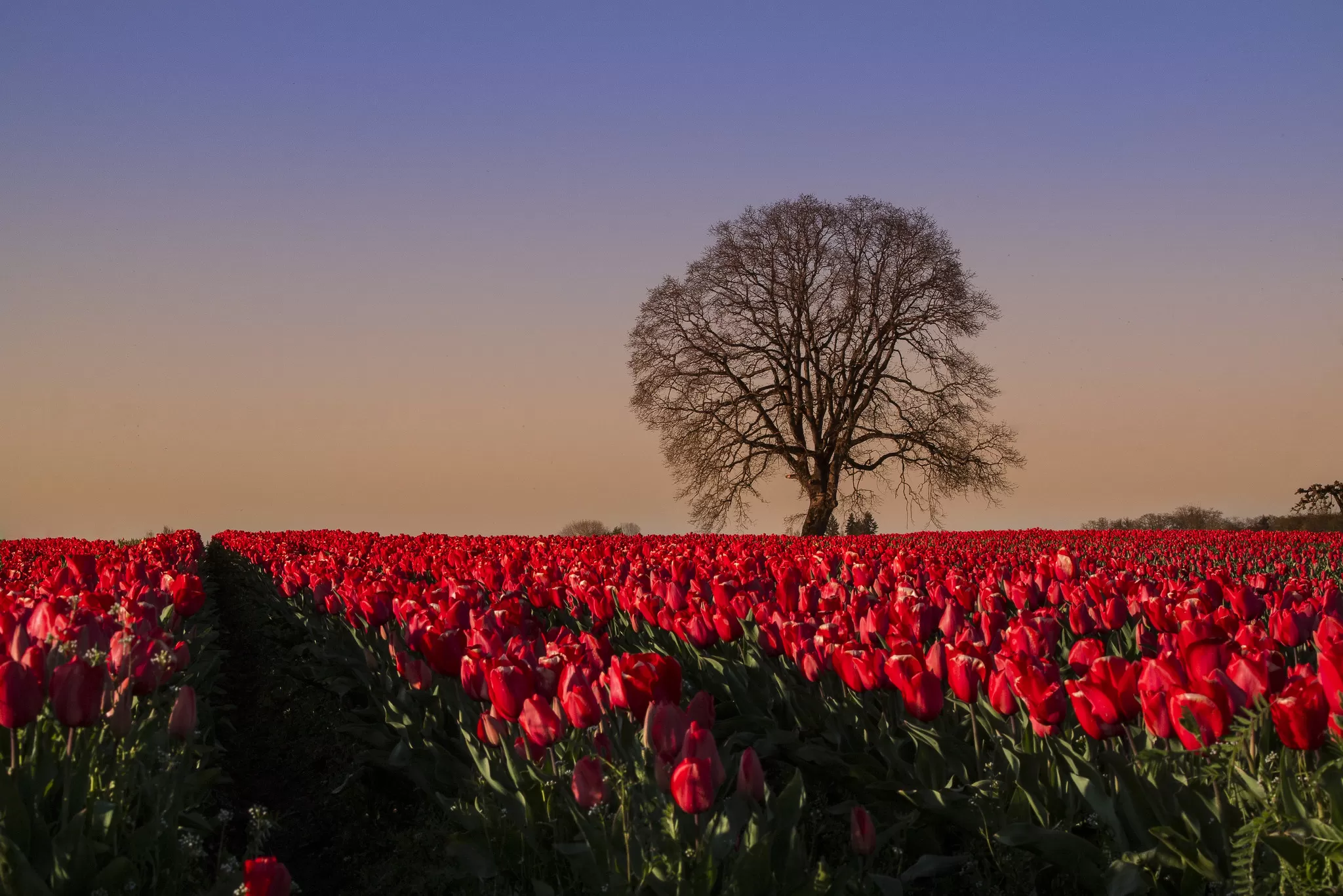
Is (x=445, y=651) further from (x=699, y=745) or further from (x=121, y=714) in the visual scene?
(x=699, y=745)

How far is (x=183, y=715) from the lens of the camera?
13.0ft

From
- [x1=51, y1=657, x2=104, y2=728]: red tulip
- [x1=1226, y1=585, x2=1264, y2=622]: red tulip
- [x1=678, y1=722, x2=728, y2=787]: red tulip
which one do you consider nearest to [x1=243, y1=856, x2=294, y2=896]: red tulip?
[x1=678, y1=722, x2=728, y2=787]: red tulip

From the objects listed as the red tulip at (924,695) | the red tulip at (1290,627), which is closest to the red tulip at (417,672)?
the red tulip at (924,695)

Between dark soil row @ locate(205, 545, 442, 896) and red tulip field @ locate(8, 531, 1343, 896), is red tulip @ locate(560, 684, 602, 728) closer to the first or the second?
red tulip field @ locate(8, 531, 1343, 896)

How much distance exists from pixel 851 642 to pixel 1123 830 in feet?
4.63

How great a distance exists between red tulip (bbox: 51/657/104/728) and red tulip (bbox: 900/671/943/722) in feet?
8.72

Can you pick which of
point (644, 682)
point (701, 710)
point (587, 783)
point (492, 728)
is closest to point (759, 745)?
point (492, 728)

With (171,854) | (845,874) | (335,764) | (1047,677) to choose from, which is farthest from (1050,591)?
(171,854)

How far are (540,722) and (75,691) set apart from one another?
142cm

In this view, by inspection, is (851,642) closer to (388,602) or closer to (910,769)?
(910,769)

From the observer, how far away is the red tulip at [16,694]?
343 cm

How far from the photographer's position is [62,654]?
4.25m

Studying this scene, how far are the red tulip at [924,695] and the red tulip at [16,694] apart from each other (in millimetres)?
2853

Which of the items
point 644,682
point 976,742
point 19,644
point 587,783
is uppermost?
point 19,644
